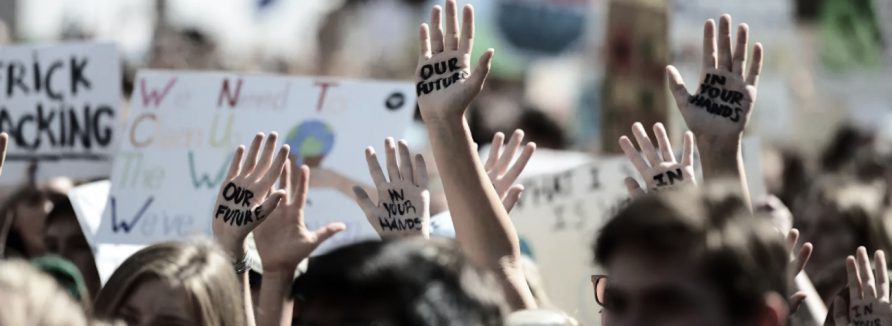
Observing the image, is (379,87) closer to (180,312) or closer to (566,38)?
(180,312)

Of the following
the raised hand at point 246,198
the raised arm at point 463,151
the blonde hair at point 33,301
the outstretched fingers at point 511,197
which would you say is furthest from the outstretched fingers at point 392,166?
the blonde hair at point 33,301

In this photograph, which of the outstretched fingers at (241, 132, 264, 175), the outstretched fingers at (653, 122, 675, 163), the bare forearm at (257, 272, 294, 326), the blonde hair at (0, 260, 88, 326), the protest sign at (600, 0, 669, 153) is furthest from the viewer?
the protest sign at (600, 0, 669, 153)

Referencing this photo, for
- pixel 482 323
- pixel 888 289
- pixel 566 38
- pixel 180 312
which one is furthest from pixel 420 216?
pixel 566 38

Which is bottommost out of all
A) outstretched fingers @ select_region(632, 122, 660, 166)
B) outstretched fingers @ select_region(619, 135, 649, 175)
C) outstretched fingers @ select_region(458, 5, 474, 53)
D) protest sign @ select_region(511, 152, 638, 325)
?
protest sign @ select_region(511, 152, 638, 325)

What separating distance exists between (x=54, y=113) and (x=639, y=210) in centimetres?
413

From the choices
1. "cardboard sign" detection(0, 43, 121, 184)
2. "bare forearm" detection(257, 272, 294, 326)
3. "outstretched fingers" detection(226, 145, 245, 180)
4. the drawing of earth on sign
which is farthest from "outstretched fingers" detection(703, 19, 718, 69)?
"cardboard sign" detection(0, 43, 121, 184)

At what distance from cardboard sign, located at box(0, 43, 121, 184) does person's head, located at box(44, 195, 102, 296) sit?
562 millimetres

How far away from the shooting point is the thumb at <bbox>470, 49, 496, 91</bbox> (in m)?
4.10

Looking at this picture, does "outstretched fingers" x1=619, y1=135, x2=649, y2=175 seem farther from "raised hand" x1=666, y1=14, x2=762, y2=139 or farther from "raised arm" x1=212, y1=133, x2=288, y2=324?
"raised arm" x1=212, y1=133, x2=288, y2=324

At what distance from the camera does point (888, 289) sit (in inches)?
159

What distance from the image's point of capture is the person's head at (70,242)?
5.73m

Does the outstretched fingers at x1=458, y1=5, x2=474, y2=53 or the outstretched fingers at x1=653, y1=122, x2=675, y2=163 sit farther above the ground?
the outstretched fingers at x1=458, y1=5, x2=474, y2=53

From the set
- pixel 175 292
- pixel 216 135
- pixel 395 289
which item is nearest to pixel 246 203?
pixel 175 292

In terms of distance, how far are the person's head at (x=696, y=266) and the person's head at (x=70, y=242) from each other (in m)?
3.14
